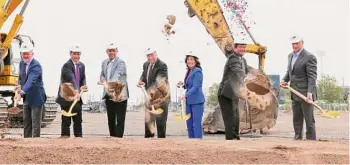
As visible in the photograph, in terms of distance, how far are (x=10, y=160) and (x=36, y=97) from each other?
9.11 ft

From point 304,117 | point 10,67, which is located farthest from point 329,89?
point 304,117

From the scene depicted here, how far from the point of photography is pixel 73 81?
8414mm

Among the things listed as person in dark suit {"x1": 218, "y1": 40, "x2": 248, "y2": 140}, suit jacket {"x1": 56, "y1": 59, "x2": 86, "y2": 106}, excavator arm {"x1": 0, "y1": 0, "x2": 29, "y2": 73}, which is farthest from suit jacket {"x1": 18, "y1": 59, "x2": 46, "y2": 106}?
excavator arm {"x1": 0, "y1": 0, "x2": 29, "y2": 73}

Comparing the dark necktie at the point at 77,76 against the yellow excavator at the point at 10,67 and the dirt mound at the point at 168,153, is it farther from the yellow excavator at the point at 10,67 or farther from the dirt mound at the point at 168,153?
the yellow excavator at the point at 10,67

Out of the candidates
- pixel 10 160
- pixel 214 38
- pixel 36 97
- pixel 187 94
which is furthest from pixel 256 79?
pixel 10 160

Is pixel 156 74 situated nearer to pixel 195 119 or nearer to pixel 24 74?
pixel 195 119

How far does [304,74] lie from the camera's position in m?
7.86

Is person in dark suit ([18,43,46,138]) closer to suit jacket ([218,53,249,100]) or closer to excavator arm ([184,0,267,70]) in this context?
suit jacket ([218,53,249,100])

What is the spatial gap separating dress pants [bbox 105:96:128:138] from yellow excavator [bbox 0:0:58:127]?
560cm

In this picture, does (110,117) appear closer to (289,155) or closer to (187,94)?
(187,94)

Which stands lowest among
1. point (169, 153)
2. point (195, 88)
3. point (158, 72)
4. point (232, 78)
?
point (169, 153)

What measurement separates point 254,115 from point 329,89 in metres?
52.1

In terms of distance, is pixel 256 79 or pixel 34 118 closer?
pixel 34 118

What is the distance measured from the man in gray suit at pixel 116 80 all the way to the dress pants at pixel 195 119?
35.9 inches
